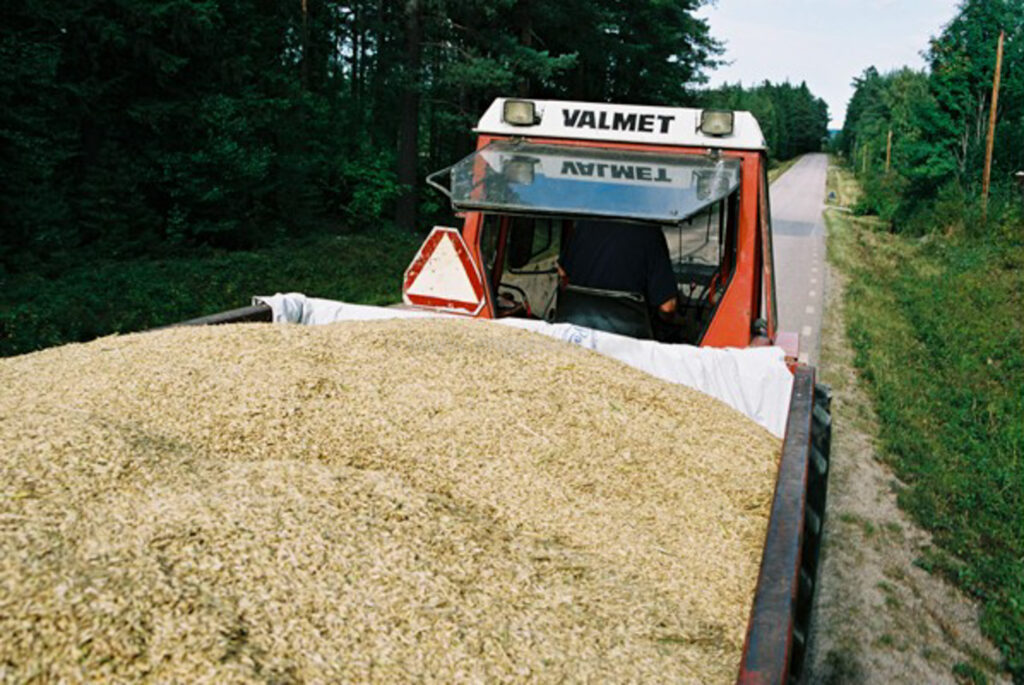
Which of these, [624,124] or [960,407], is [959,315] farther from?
[624,124]

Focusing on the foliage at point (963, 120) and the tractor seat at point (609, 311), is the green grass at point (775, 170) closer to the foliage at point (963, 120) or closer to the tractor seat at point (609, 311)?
the foliage at point (963, 120)

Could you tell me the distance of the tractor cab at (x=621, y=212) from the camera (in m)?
4.51

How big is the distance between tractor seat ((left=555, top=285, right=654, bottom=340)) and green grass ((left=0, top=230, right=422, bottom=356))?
559cm

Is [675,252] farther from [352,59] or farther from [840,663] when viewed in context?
[352,59]

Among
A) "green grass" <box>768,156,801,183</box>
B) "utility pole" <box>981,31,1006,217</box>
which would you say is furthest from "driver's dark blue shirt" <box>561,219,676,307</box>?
"green grass" <box>768,156,801,183</box>

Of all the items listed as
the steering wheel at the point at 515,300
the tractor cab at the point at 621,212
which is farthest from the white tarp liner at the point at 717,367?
the steering wheel at the point at 515,300

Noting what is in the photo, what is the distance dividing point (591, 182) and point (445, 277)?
98 centimetres

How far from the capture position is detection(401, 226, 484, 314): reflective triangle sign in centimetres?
484

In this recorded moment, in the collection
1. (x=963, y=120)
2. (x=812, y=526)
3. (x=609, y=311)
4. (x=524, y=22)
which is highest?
(x=524, y=22)

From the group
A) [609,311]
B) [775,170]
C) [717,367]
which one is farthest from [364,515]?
[775,170]

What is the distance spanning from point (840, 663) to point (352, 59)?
27681 millimetres

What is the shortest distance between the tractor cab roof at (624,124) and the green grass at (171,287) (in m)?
5.52

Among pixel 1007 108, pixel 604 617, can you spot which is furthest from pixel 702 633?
pixel 1007 108

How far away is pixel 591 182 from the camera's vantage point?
15.1 ft
